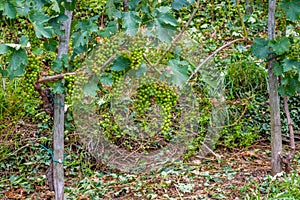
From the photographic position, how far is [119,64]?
72.8 inches

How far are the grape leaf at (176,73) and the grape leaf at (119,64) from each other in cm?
17

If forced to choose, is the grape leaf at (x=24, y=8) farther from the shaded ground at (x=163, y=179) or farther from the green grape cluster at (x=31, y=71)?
the shaded ground at (x=163, y=179)

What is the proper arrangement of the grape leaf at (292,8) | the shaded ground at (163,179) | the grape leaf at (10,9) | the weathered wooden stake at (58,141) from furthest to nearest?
1. the shaded ground at (163,179)
2. the grape leaf at (292,8)
3. the weathered wooden stake at (58,141)
4. the grape leaf at (10,9)

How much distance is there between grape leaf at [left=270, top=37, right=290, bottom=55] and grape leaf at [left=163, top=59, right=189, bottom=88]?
32.6 inches

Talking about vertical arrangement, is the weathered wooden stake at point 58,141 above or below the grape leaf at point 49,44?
below

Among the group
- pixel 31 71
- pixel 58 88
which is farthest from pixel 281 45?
pixel 31 71

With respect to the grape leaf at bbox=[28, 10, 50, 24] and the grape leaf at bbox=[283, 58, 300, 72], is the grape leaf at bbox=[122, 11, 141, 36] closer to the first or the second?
the grape leaf at bbox=[28, 10, 50, 24]

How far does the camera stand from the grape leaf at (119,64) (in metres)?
1.85

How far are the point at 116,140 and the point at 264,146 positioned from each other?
1.26 meters

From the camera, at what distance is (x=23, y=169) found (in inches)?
135

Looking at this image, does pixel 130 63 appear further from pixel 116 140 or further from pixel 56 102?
pixel 116 140

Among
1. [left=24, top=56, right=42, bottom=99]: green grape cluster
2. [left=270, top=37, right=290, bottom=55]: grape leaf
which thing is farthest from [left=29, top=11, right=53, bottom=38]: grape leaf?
[left=270, top=37, right=290, bottom=55]: grape leaf

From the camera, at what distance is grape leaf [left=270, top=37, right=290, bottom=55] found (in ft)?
8.00

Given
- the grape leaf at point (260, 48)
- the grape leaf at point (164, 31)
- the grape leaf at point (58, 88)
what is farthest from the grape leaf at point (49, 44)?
the grape leaf at point (260, 48)
